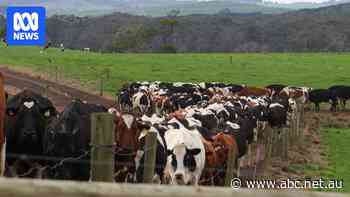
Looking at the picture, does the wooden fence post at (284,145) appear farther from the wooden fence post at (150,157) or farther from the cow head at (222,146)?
the wooden fence post at (150,157)

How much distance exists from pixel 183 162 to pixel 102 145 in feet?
16.2

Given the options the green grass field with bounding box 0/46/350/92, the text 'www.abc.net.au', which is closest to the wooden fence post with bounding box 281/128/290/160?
the text 'www.abc.net.au'

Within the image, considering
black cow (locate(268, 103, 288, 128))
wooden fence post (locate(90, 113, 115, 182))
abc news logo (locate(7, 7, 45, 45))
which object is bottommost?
black cow (locate(268, 103, 288, 128))

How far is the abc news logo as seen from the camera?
62.3ft

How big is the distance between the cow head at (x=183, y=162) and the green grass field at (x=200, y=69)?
1118 inches

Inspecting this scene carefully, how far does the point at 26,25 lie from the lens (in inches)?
824

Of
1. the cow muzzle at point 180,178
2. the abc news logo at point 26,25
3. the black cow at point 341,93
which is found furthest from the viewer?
the black cow at point 341,93

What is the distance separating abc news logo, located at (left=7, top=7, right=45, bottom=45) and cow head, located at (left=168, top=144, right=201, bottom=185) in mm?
9068

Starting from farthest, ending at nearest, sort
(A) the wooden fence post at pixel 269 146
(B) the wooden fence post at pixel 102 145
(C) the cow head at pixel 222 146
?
(A) the wooden fence post at pixel 269 146 → (C) the cow head at pixel 222 146 → (B) the wooden fence post at pixel 102 145

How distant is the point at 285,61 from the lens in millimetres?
65062

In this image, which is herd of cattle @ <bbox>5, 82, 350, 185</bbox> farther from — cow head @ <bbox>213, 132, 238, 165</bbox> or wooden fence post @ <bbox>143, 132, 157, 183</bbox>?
wooden fence post @ <bbox>143, 132, 157, 183</bbox>

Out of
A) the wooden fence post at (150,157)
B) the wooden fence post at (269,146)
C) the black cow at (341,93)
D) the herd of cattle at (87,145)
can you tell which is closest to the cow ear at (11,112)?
the herd of cattle at (87,145)

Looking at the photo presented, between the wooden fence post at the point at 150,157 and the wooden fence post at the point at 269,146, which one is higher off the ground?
the wooden fence post at the point at 150,157

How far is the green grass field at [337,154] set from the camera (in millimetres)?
17211
